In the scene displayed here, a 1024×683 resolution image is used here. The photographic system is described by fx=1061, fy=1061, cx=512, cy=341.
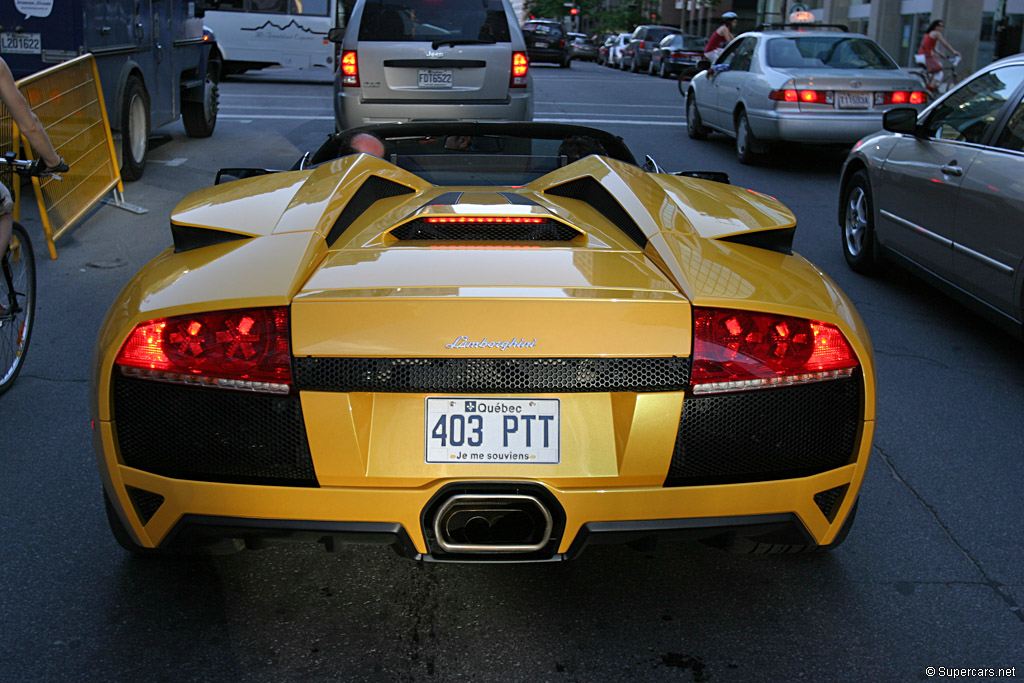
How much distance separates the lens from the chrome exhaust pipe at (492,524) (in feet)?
8.16

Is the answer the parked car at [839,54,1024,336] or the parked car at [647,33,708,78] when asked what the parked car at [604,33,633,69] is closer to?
the parked car at [647,33,708,78]

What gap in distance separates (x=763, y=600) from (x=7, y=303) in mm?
3744

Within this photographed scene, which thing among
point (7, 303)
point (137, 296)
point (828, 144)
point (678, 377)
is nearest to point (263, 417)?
point (137, 296)

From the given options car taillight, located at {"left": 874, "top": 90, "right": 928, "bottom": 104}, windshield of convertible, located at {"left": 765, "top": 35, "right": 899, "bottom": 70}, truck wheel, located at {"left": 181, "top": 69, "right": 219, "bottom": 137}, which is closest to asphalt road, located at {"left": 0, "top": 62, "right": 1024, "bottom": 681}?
car taillight, located at {"left": 874, "top": 90, "right": 928, "bottom": 104}

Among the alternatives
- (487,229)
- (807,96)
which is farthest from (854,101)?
(487,229)

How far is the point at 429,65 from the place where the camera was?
33.6ft

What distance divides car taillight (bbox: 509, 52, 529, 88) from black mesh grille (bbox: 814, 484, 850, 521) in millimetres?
8371

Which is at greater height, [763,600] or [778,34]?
[778,34]

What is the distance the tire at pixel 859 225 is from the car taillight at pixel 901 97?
4.45 m

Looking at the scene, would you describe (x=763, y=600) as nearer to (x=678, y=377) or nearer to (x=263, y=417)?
(x=678, y=377)

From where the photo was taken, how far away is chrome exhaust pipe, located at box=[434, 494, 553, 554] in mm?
2488

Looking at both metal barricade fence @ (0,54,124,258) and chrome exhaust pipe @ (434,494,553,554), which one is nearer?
chrome exhaust pipe @ (434,494,553,554)

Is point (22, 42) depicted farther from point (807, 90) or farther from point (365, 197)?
point (807, 90)

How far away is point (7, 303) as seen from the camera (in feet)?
16.3
